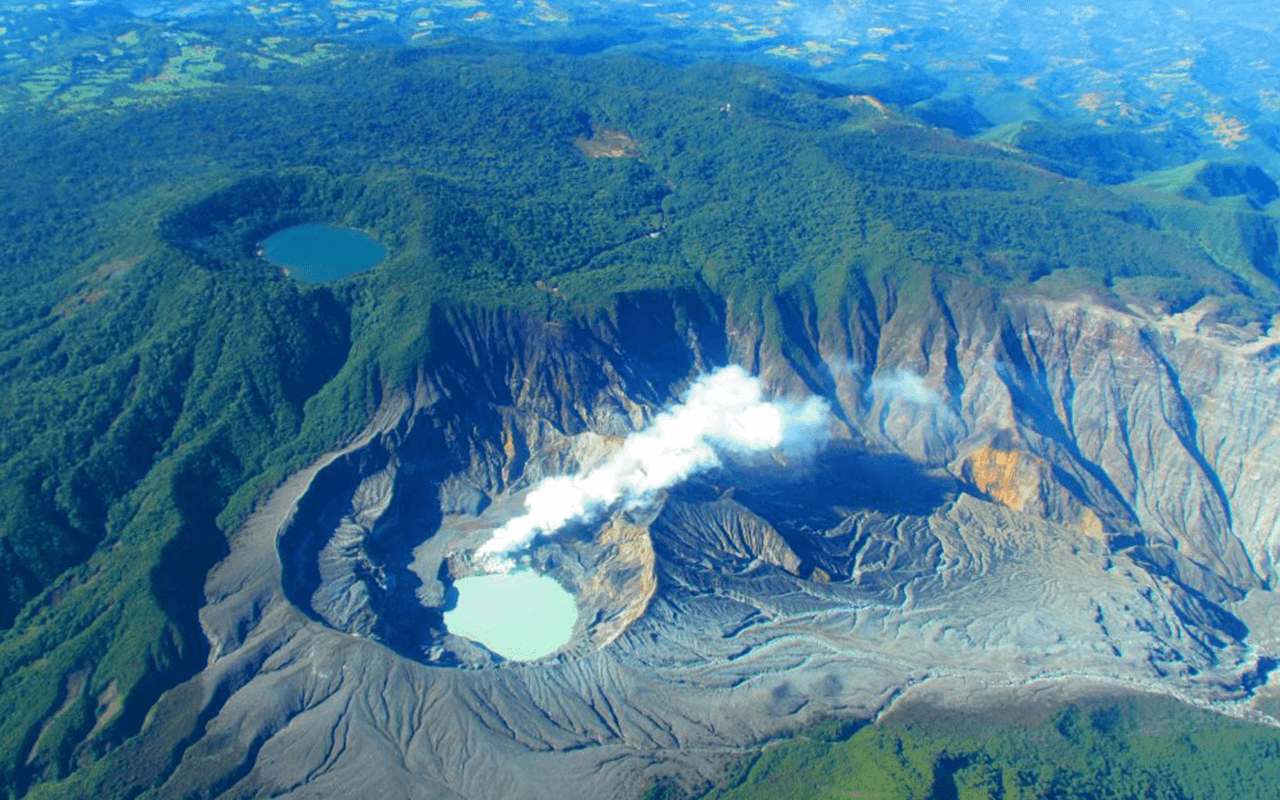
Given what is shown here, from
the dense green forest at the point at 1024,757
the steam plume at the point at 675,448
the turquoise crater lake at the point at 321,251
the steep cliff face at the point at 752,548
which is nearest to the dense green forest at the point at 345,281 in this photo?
the turquoise crater lake at the point at 321,251

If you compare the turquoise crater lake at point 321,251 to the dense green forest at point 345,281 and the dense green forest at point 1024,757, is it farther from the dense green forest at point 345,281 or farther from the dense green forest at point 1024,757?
the dense green forest at point 1024,757

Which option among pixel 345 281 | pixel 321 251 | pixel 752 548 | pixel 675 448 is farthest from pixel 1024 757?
pixel 321 251

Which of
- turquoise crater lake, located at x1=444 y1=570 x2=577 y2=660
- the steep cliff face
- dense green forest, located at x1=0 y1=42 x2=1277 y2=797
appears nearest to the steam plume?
turquoise crater lake, located at x1=444 y1=570 x2=577 y2=660

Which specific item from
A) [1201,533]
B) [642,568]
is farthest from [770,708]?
[1201,533]

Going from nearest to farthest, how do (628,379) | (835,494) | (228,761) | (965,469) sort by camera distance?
Answer: 1. (228,761)
2. (835,494)
3. (965,469)
4. (628,379)

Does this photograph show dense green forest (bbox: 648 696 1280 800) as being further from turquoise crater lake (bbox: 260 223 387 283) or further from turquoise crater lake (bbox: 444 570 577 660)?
turquoise crater lake (bbox: 260 223 387 283)

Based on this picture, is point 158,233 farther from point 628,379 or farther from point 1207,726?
point 1207,726
